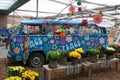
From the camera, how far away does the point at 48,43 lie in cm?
728

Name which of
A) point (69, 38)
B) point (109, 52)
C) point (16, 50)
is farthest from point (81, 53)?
point (16, 50)

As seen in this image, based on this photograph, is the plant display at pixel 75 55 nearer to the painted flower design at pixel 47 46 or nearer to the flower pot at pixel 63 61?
the flower pot at pixel 63 61

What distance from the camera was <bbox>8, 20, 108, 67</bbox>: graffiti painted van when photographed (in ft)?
22.9

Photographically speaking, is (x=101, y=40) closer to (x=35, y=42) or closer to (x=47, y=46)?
(x=47, y=46)

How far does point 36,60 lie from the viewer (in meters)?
7.39

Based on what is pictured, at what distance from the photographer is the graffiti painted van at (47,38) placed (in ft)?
22.9

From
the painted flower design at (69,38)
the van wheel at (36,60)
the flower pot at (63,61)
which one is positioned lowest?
the van wheel at (36,60)

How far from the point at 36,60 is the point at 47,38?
95 centimetres

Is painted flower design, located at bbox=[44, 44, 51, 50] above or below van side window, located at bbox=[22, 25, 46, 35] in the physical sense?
below

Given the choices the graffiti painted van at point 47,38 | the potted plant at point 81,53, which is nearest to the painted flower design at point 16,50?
the graffiti painted van at point 47,38

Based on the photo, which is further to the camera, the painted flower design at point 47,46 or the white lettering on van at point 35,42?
the painted flower design at point 47,46

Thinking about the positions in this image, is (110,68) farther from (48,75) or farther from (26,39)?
(26,39)

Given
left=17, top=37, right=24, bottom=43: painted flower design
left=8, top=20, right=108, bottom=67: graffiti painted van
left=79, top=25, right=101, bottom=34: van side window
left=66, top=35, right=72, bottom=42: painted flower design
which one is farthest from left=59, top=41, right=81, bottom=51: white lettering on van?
left=17, top=37, right=24, bottom=43: painted flower design

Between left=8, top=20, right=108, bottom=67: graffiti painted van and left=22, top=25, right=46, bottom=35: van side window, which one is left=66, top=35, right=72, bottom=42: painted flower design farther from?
left=22, top=25, right=46, bottom=35: van side window
